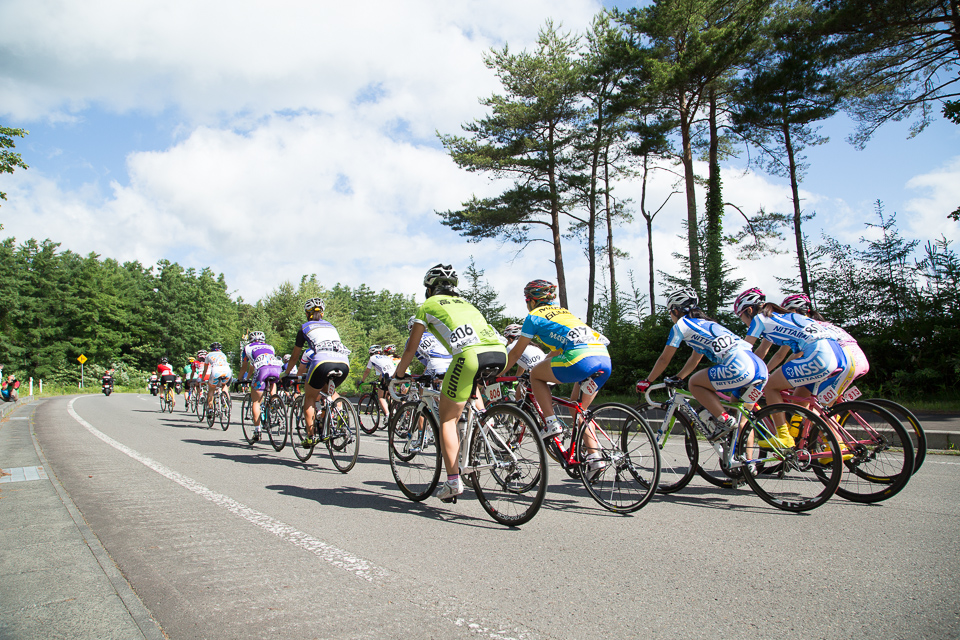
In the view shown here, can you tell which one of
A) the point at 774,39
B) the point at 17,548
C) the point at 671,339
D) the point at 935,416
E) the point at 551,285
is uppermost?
the point at 774,39

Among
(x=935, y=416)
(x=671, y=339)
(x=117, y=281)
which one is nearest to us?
(x=671, y=339)

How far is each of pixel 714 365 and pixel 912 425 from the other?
70.9 inches

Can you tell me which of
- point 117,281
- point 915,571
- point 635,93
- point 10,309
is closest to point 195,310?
point 117,281

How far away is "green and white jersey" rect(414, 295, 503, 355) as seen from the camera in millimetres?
4914

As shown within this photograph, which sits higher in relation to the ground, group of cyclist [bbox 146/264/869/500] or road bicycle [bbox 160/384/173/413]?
group of cyclist [bbox 146/264/869/500]

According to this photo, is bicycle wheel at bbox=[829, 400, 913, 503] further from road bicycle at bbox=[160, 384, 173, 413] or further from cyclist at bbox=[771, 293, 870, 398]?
road bicycle at bbox=[160, 384, 173, 413]

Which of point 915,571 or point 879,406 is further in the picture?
point 879,406

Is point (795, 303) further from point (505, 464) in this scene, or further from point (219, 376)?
Result: point (219, 376)

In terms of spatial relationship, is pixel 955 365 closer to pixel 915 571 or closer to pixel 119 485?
pixel 915 571

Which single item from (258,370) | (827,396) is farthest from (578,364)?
(258,370)

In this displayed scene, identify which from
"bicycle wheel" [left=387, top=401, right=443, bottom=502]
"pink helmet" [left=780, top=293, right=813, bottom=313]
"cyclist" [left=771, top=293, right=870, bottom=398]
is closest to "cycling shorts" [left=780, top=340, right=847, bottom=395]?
"cyclist" [left=771, top=293, right=870, bottom=398]

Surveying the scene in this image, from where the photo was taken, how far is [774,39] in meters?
20.3

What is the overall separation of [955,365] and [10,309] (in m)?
79.2

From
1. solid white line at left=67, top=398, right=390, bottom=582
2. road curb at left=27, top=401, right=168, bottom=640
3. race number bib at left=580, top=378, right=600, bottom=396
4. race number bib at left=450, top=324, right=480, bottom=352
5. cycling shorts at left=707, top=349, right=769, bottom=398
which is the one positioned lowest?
Answer: road curb at left=27, top=401, right=168, bottom=640
